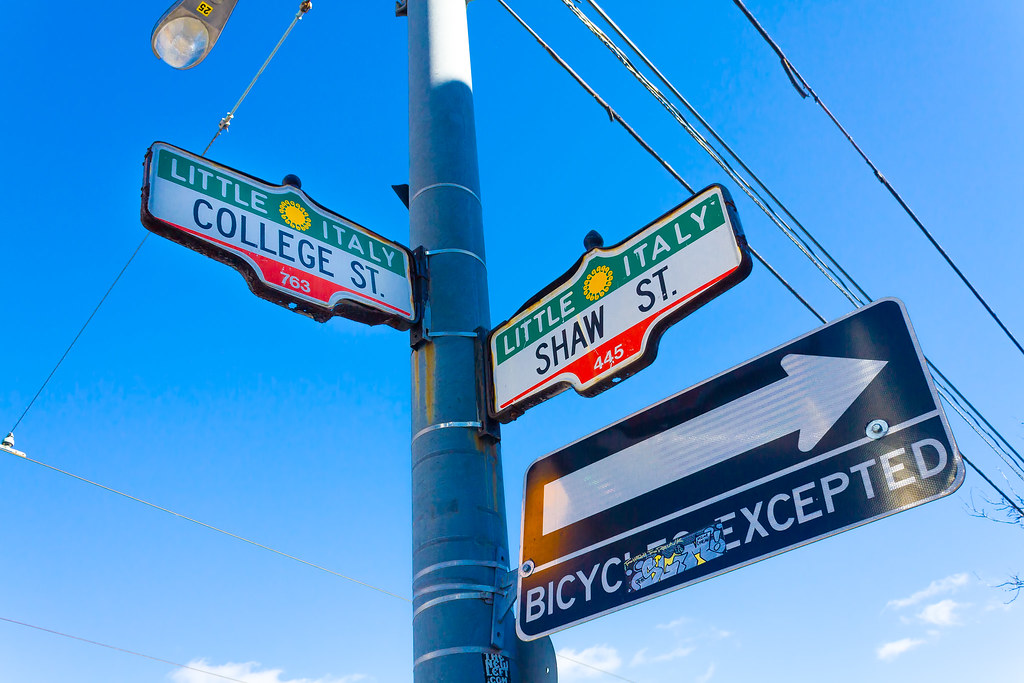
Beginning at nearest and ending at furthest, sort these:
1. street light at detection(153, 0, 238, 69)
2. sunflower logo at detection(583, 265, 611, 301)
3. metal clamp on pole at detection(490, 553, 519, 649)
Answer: metal clamp on pole at detection(490, 553, 519, 649) < sunflower logo at detection(583, 265, 611, 301) < street light at detection(153, 0, 238, 69)

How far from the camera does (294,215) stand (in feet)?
11.8

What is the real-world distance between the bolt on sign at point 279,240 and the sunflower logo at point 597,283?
2.72 ft

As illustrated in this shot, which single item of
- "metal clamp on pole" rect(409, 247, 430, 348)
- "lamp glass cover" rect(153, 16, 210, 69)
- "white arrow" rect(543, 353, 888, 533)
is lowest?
"white arrow" rect(543, 353, 888, 533)

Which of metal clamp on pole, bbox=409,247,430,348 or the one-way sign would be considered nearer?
the one-way sign

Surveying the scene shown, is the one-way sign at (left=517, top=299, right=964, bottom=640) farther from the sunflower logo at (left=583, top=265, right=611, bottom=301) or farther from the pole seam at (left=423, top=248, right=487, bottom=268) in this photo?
the pole seam at (left=423, top=248, right=487, bottom=268)

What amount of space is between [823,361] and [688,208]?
0.92 meters

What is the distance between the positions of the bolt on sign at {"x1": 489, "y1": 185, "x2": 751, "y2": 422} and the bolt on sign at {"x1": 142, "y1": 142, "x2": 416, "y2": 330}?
0.58 m

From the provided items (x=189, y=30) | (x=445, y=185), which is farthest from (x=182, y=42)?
(x=445, y=185)

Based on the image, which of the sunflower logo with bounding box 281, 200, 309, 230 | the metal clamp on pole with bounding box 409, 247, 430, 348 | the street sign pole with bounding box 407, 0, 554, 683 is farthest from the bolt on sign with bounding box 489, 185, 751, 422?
the sunflower logo with bounding box 281, 200, 309, 230

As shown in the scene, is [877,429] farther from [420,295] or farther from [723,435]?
[420,295]

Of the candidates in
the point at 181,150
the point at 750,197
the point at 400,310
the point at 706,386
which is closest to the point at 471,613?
the point at 706,386

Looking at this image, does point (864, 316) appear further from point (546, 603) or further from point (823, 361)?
point (546, 603)

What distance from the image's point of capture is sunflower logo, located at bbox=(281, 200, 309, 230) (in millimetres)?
3564

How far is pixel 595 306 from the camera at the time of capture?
323 centimetres
